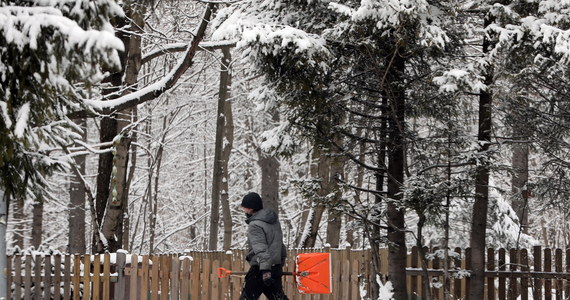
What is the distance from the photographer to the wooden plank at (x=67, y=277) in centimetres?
848

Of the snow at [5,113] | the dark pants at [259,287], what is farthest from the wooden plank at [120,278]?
the snow at [5,113]

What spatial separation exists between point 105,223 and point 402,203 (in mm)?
4991

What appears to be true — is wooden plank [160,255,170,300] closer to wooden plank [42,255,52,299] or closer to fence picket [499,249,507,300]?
wooden plank [42,255,52,299]

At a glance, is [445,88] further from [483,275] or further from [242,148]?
[242,148]

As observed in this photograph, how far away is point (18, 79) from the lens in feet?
17.5

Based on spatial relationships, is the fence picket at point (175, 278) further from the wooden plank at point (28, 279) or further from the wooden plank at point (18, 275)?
the wooden plank at point (18, 275)

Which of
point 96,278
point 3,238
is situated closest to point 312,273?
point 96,278

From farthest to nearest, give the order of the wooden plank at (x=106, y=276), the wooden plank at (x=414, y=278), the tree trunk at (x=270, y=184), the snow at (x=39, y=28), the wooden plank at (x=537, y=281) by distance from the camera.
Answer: the tree trunk at (x=270, y=184)
the wooden plank at (x=414, y=278)
the wooden plank at (x=537, y=281)
the wooden plank at (x=106, y=276)
the snow at (x=39, y=28)

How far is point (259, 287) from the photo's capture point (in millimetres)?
8398

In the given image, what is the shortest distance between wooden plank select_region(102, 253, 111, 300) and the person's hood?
1935mm

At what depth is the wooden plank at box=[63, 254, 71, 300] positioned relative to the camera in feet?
27.8

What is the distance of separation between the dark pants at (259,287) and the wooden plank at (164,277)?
4.03 ft

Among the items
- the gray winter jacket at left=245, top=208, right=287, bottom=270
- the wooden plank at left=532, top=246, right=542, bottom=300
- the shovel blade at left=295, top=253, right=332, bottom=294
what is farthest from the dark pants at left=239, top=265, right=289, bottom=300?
the wooden plank at left=532, top=246, right=542, bottom=300

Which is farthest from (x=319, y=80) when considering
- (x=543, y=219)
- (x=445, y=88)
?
(x=543, y=219)
